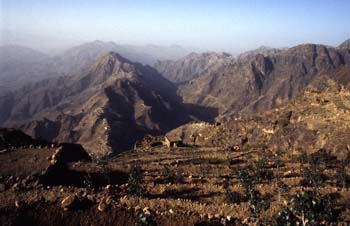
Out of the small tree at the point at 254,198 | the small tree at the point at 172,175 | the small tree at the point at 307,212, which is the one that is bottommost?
the small tree at the point at 172,175

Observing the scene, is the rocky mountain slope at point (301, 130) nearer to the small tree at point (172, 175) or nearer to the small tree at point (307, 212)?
the small tree at point (172, 175)

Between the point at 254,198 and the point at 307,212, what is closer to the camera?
the point at 307,212

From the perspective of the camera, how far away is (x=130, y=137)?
546 feet

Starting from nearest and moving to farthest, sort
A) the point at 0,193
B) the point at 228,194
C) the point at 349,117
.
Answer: the point at 0,193
the point at 228,194
the point at 349,117

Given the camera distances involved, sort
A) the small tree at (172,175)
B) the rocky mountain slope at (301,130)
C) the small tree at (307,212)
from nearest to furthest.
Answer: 1. the small tree at (307,212)
2. the small tree at (172,175)
3. the rocky mountain slope at (301,130)

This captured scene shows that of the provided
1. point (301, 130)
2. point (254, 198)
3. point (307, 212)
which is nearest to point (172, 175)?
point (254, 198)

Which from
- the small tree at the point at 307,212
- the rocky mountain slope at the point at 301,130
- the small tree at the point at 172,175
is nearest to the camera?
the small tree at the point at 307,212

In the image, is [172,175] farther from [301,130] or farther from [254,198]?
[301,130]

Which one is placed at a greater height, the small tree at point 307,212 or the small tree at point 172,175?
the small tree at point 307,212

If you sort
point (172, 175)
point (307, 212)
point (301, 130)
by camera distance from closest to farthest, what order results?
point (307, 212)
point (172, 175)
point (301, 130)

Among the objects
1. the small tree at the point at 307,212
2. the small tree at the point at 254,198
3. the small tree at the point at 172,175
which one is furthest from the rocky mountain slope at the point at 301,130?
the small tree at the point at 307,212

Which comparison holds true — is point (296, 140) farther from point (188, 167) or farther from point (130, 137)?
point (130, 137)

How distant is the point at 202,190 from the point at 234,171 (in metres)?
10.7

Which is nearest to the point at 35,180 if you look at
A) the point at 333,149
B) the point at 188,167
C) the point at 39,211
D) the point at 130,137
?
the point at 39,211
